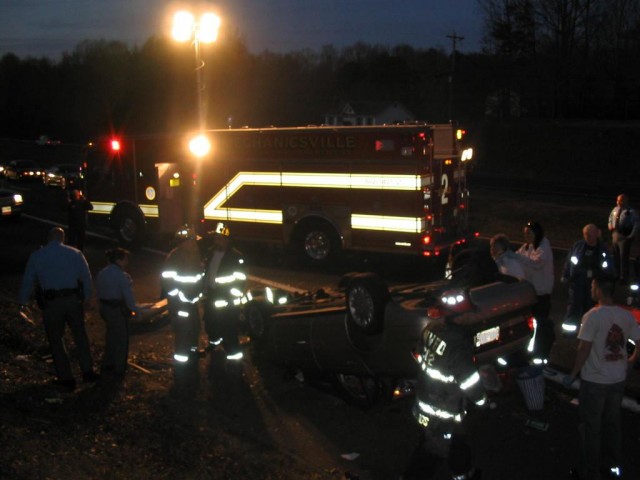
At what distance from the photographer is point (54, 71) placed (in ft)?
262

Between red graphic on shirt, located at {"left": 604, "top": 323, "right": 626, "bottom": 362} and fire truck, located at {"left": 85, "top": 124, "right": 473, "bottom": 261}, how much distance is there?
7640 mm

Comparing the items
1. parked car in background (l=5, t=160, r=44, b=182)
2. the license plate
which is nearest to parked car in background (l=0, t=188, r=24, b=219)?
parked car in background (l=5, t=160, r=44, b=182)

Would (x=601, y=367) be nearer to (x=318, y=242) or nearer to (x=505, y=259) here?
(x=505, y=259)

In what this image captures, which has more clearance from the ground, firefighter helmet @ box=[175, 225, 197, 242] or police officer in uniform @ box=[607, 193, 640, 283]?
firefighter helmet @ box=[175, 225, 197, 242]

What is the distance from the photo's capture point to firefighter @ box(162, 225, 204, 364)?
8.01m

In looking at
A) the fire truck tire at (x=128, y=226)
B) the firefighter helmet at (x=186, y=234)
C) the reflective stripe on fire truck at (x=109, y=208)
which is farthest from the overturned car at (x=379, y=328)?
the fire truck tire at (x=128, y=226)

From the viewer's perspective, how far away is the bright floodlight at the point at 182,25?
15906 mm

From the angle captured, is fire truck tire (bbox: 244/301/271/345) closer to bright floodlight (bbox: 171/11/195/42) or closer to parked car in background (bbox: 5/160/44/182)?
bright floodlight (bbox: 171/11/195/42)

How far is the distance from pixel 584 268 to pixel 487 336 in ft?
11.6

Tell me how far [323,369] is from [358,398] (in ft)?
1.44

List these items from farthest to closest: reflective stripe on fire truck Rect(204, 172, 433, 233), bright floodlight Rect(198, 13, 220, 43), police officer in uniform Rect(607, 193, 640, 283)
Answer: bright floodlight Rect(198, 13, 220, 43) → reflective stripe on fire truck Rect(204, 172, 433, 233) → police officer in uniform Rect(607, 193, 640, 283)

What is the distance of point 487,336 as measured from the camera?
5.72 metres

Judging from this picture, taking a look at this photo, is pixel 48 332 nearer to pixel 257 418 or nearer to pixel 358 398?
pixel 257 418

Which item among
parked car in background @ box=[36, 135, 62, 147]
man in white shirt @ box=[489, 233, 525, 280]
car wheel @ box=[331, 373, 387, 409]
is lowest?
car wheel @ box=[331, 373, 387, 409]
